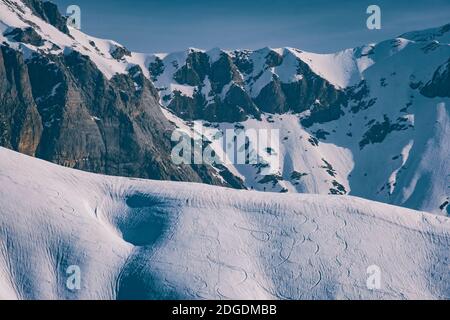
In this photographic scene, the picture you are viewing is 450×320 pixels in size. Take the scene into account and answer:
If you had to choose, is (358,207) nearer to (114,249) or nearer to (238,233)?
(238,233)

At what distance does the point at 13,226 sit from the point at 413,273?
5535 cm

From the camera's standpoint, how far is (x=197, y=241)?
140m

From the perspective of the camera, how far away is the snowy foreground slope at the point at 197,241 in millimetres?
131250

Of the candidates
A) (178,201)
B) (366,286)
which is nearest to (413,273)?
(366,286)

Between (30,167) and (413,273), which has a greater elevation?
(30,167)

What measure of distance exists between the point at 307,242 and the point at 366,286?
11.8 m

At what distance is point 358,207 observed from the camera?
501ft

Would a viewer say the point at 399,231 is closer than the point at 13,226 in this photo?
No

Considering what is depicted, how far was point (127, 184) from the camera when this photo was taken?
6088 inches

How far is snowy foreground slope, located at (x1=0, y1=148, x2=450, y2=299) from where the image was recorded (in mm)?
131250
